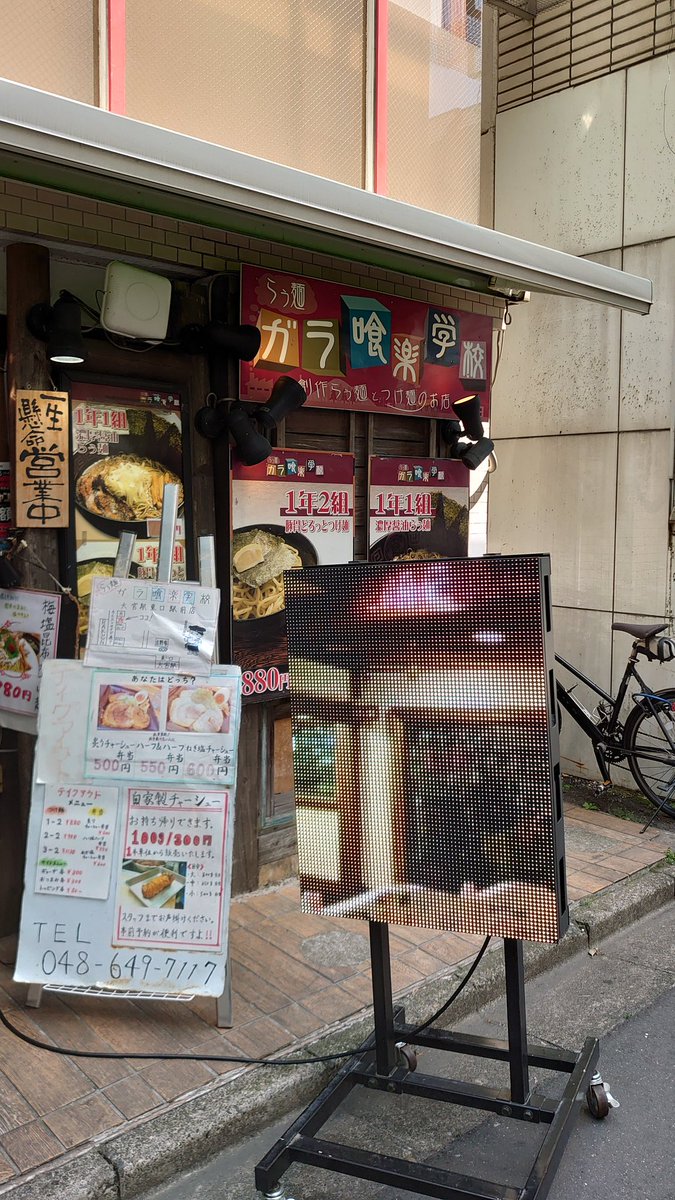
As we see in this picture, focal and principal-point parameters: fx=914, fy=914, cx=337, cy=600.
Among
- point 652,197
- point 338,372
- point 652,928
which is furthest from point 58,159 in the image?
point 652,197

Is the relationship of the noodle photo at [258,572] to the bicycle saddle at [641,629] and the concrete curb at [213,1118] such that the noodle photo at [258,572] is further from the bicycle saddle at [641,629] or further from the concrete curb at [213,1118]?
the bicycle saddle at [641,629]

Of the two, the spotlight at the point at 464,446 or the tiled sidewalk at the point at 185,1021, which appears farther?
the spotlight at the point at 464,446

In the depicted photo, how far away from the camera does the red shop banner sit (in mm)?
5309

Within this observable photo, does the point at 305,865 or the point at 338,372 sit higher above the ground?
the point at 338,372

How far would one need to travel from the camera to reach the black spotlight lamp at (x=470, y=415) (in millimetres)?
6422

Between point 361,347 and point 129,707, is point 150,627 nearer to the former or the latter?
point 129,707

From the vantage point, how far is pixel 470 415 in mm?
6461

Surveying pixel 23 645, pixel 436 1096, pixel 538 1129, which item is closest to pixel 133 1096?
pixel 436 1096

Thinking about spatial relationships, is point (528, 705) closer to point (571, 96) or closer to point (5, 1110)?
point (5, 1110)

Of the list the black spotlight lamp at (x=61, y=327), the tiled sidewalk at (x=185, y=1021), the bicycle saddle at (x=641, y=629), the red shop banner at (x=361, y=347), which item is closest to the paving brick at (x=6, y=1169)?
the tiled sidewalk at (x=185, y=1021)

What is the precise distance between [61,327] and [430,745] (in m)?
2.77

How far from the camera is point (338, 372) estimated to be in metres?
5.71

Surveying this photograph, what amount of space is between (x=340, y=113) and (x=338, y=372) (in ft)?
4.75

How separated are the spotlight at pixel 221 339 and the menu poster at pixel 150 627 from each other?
1717 millimetres
